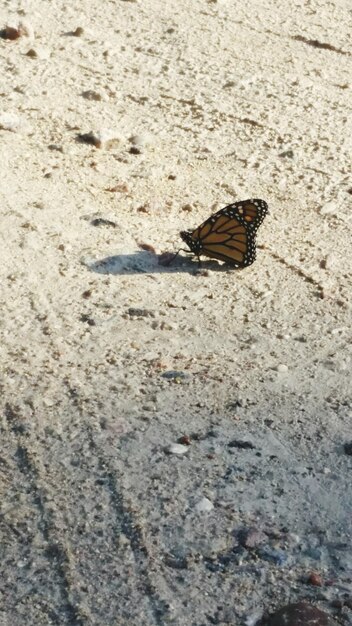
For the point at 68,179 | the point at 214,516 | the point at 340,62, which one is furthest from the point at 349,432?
the point at 340,62

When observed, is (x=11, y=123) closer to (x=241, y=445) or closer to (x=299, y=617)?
(x=241, y=445)

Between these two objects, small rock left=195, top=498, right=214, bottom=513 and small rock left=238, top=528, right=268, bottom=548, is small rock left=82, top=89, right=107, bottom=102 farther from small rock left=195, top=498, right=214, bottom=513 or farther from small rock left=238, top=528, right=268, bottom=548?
small rock left=238, top=528, right=268, bottom=548

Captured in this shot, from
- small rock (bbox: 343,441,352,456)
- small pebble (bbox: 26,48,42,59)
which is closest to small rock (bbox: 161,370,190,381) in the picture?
small rock (bbox: 343,441,352,456)

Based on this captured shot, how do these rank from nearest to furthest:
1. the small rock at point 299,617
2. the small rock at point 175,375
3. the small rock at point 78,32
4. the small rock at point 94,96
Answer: the small rock at point 299,617, the small rock at point 175,375, the small rock at point 94,96, the small rock at point 78,32

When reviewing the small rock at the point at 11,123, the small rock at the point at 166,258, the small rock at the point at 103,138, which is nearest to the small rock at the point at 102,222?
the small rock at the point at 166,258

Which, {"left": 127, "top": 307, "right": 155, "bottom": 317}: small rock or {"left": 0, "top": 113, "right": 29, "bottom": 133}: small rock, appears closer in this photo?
{"left": 127, "top": 307, "right": 155, "bottom": 317}: small rock

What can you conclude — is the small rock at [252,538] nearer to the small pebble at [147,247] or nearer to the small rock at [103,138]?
the small pebble at [147,247]
